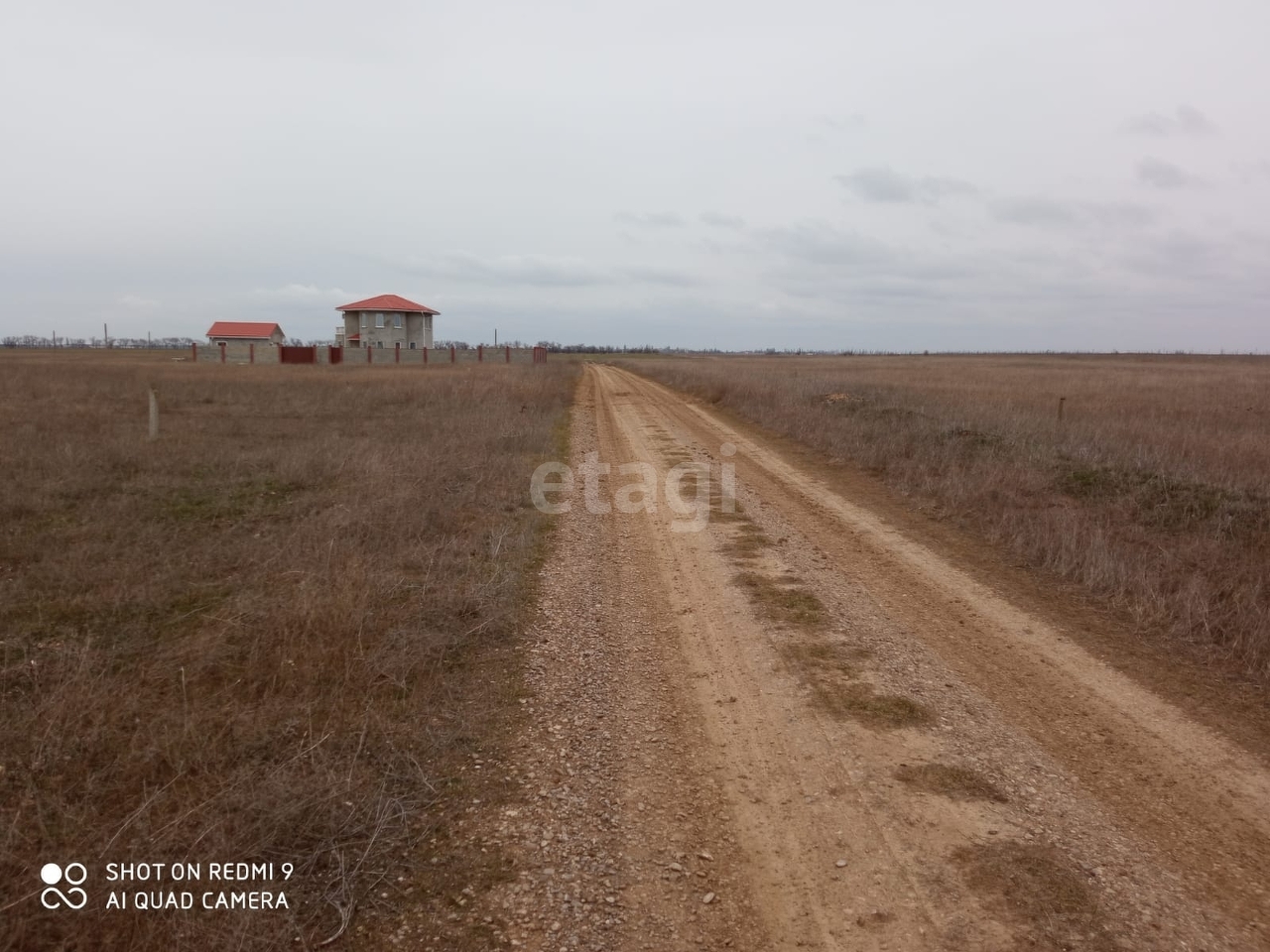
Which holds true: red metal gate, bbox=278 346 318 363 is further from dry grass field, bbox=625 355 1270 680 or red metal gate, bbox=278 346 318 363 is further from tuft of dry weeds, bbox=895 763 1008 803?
tuft of dry weeds, bbox=895 763 1008 803

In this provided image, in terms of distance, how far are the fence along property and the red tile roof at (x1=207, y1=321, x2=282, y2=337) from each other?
22387mm

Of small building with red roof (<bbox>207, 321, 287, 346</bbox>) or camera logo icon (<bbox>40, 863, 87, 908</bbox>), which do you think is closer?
camera logo icon (<bbox>40, 863, 87, 908</bbox>)

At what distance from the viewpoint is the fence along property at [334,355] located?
188 ft

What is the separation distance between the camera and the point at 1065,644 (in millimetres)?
5555

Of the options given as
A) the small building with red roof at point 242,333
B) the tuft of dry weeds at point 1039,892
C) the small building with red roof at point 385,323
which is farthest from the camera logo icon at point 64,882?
the small building with red roof at point 242,333

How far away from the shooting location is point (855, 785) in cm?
371

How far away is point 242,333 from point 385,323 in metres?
26.3

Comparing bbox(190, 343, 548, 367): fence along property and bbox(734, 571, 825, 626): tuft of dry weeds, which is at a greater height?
bbox(190, 343, 548, 367): fence along property

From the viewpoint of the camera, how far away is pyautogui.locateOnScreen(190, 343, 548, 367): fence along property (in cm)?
5744

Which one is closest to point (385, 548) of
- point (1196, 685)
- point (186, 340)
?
point (1196, 685)

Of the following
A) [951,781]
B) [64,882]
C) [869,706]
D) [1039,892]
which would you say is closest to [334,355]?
[869,706]

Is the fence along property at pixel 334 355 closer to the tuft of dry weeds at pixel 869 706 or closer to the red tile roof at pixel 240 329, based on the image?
the red tile roof at pixel 240 329

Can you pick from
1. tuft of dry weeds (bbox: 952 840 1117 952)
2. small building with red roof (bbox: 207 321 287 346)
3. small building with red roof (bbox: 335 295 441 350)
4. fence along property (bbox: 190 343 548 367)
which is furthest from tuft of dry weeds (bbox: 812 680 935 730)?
small building with red roof (bbox: 207 321 287 346)

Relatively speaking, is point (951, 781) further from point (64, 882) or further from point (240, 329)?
point (240, 329)
